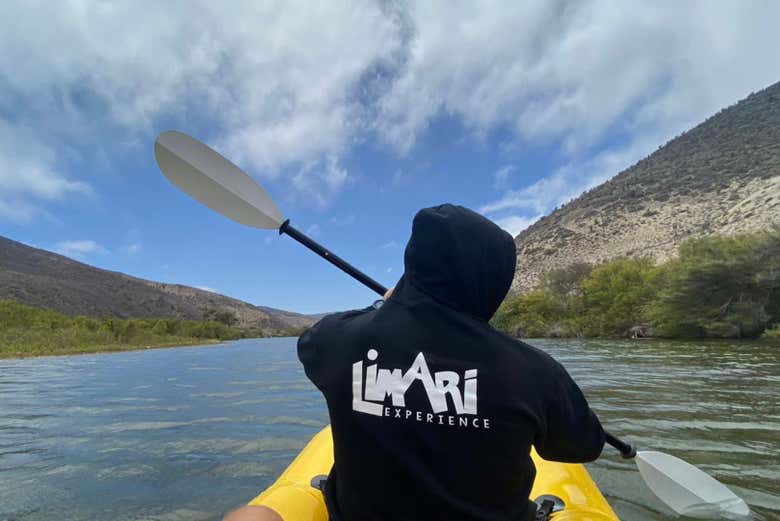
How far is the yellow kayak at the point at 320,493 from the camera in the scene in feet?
6.40

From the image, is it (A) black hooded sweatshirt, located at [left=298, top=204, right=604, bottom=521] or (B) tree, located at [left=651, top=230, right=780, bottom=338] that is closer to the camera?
(A) black hooded sweatshirt, located at [left=298, top=204, right=604, bottom=521]

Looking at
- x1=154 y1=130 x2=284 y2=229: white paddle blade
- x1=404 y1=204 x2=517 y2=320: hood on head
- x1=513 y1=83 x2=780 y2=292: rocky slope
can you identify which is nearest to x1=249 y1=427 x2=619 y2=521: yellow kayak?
x1=404 y1=204 x2=517 y2=320: hood on head

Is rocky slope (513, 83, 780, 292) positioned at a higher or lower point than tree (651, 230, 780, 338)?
higher

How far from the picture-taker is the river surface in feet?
11.0

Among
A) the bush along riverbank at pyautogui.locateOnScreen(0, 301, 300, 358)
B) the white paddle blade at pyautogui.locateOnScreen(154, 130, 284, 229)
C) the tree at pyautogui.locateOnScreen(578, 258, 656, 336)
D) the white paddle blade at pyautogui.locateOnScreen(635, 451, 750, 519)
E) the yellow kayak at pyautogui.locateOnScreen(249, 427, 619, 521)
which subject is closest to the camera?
the yellow kayak at pyautogui.locateOnScreen(249, 427, 619, 521)

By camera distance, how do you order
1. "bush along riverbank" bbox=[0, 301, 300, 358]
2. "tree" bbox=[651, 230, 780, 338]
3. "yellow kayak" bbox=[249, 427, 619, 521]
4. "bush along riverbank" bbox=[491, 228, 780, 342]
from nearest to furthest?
1. "yellow kayak" bbox=[249, 427, 619, 521]
2. "tree" bbox=[651, 230, 780, 338]
3. "bush along riverbank" bbox=[491, 228, 780, 342]
4. "bush along riverbank" bbox=[0, 301, 300, 358]

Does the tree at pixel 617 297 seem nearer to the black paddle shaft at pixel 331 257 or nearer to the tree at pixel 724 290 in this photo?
the tree at pixel 724 290

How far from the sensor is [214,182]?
3559 mm

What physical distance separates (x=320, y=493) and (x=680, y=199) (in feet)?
181

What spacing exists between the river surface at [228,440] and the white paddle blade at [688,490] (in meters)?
0.13

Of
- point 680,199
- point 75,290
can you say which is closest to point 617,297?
point 680,199

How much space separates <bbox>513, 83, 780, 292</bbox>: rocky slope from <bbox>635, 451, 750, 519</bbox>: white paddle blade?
122 ft

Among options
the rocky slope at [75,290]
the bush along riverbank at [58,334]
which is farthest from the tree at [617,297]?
the rocky slope at [75,290]

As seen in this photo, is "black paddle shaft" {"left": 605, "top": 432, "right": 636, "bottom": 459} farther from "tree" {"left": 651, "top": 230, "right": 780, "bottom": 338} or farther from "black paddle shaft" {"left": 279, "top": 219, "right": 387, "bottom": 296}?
"tree" {"left": 651, "top": 230, "right": 780, "bottom": 338}
